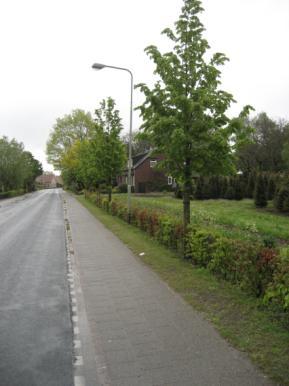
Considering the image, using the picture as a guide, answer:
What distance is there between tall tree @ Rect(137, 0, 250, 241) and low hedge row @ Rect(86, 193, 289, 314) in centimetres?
117

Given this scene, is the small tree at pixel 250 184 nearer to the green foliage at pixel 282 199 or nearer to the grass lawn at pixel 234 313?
the green foliage at pixel 282 199

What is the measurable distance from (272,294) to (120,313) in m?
2.53

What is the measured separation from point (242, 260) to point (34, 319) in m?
3.90

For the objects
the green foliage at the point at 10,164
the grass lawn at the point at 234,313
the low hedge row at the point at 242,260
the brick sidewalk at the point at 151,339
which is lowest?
the brick sidewalk at the point at 151,339

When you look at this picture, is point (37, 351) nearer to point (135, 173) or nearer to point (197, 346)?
point (197, 346)

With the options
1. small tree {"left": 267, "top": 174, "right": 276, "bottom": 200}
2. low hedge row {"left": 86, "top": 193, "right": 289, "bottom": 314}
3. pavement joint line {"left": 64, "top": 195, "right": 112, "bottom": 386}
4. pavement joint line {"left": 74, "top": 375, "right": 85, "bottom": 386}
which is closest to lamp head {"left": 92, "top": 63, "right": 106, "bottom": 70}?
low hedge row {"left": 86, "top": 193, "right": 289, "bottom": 314}

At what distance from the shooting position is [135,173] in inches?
2266

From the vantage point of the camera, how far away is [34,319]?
245 inches

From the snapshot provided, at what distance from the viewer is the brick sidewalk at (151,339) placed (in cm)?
411

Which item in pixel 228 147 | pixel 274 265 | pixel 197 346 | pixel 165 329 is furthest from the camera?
pixel 228 147

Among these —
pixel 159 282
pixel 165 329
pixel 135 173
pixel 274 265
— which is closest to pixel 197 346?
pixel 165 329

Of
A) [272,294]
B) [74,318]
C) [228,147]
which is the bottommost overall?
[74,318]

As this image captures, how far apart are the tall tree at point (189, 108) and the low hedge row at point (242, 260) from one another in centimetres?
117

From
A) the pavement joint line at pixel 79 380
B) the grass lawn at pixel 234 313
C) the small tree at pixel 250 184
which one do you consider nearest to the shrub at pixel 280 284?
the grass lawn at pixel 234 313
